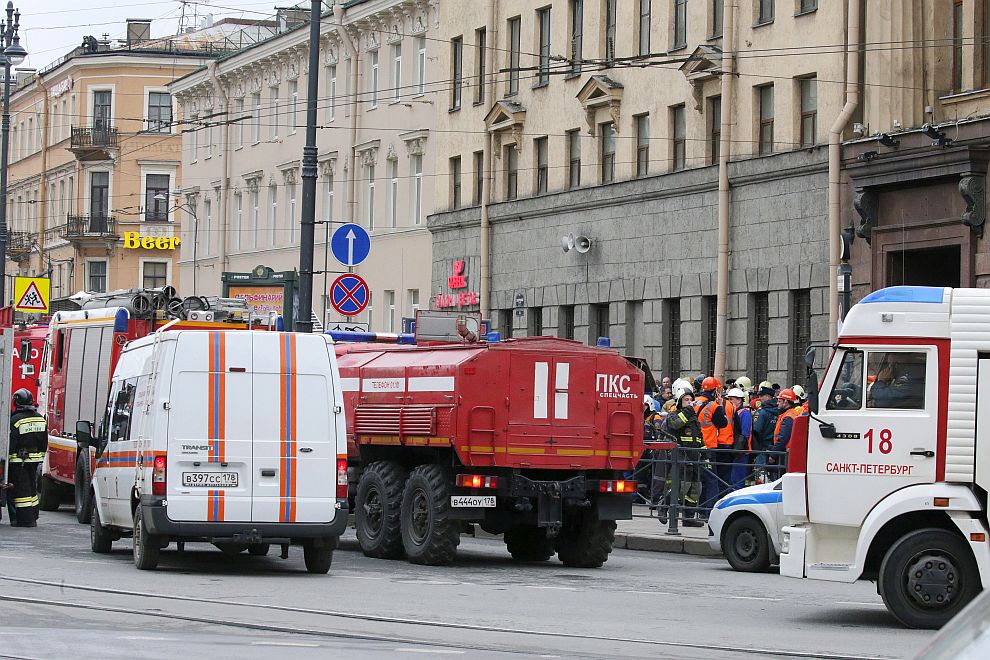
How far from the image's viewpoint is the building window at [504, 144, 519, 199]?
44844 millimetres

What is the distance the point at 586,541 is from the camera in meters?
19.3

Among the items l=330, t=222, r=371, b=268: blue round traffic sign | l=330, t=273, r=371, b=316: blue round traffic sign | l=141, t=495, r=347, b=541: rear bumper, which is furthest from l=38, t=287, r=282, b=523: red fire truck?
l=141, t=495, r=347, b=541: rear bumper

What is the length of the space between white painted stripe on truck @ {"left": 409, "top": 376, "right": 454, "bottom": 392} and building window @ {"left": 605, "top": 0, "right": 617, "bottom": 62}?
22716 mm

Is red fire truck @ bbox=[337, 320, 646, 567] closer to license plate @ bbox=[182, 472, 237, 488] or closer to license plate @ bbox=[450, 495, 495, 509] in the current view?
license plate @ bbox=[450, 495, 495, 509]

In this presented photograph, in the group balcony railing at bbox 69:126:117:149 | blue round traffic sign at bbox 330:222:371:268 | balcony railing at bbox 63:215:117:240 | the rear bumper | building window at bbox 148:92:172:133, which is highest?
building window at bbox 148:92:172:133

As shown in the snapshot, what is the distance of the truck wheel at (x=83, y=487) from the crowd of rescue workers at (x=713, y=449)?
7057mm

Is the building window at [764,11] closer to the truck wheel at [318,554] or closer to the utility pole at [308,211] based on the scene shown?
the utility pole at [308,211]

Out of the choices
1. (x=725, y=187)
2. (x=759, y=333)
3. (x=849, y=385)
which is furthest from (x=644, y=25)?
(x=849, y=385)

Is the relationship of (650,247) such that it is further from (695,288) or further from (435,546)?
(435,546)

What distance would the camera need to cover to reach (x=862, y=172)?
31.4m

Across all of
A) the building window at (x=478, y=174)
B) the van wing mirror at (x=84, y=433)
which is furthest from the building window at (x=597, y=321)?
the van wing mirror at (x=84, y=433)

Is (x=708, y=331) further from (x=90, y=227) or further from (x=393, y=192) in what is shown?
(x=90, y=227)

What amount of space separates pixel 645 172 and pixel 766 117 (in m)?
4.73

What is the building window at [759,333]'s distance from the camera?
1378 inches
